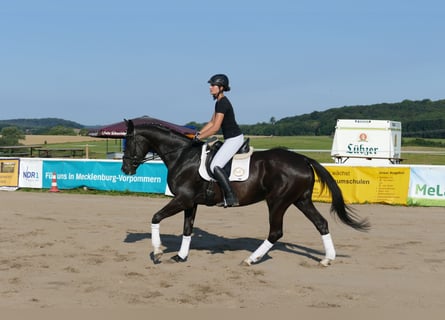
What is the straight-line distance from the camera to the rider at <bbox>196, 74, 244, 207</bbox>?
28.3ft

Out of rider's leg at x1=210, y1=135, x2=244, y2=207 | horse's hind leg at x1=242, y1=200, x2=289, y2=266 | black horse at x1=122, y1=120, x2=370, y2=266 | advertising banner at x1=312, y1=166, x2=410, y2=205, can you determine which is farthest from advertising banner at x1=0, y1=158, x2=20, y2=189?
horse's hind leg at x1=242, y1=200, x2=289, y2=266

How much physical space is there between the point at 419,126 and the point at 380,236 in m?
89.8

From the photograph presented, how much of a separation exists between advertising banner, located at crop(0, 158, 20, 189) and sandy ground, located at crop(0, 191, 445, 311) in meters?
8.07

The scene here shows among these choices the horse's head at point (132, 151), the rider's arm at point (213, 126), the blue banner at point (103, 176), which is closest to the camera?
the rider's arm at point (213, 126)

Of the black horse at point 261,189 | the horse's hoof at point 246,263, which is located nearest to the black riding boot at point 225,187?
the black horse at point 261,189

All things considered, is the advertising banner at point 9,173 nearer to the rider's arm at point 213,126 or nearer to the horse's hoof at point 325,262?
the rider's arm at point 213,126

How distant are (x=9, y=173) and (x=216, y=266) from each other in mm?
16384

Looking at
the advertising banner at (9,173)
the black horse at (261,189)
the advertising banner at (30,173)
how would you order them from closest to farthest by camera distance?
the black horse at (261,189) < the advertising banner at (30,173) < the advertising banner at (9,173)

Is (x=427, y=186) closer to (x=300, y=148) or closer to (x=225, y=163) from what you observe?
(x=225, y=163)

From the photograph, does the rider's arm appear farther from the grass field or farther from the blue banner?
the grass field

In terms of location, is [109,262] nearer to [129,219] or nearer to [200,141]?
[200,141]

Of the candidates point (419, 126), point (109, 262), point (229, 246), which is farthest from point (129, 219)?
point (419, 126)

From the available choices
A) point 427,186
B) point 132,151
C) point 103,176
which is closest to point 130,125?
point 132,151

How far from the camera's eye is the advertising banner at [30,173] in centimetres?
2220
